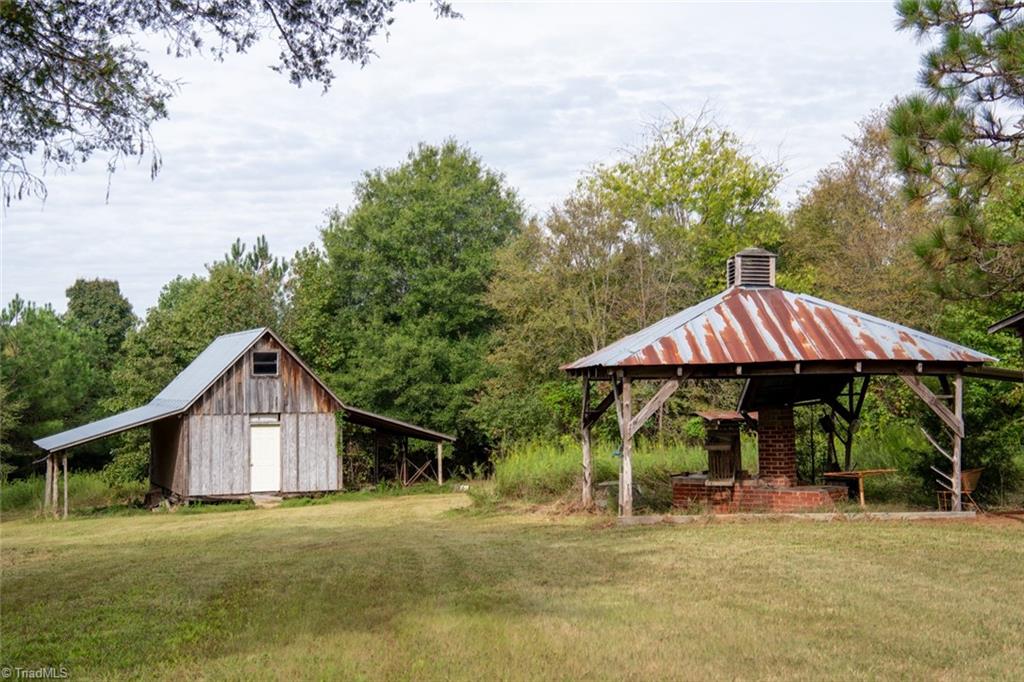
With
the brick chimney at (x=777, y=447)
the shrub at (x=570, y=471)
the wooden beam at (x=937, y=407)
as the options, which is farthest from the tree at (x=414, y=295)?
the wooden beam at (x=937, y=407)

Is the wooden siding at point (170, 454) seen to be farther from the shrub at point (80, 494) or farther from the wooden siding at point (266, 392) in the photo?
the shrub at point (80, 494)

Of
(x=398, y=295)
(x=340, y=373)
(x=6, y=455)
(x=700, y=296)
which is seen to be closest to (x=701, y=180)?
(x=700, y=296)

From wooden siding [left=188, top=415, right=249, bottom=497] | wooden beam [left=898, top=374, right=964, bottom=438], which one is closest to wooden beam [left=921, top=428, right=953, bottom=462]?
wooden beam [left=898, top=374, right=964, bottom=438]

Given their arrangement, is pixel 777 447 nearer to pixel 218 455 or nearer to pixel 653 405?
pixel 653 405

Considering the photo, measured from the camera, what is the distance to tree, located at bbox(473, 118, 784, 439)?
32.8 meters

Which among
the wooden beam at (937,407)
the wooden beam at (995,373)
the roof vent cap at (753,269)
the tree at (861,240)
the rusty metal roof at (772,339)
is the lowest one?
the wooden beam at (937,407)

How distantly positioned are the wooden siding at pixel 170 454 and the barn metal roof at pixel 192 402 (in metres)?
0.63

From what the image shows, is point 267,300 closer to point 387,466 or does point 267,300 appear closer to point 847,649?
point 387,466

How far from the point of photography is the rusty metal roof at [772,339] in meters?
16.9

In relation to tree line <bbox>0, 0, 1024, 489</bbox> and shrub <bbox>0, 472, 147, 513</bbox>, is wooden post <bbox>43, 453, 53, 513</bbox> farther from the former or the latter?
tree line <bbox>0, 0, 1024, 489</bbox>

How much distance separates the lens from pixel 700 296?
3431 cm

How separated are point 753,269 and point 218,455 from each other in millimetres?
16000

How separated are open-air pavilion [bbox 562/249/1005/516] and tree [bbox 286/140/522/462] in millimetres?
19581

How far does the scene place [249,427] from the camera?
96.3 ft
